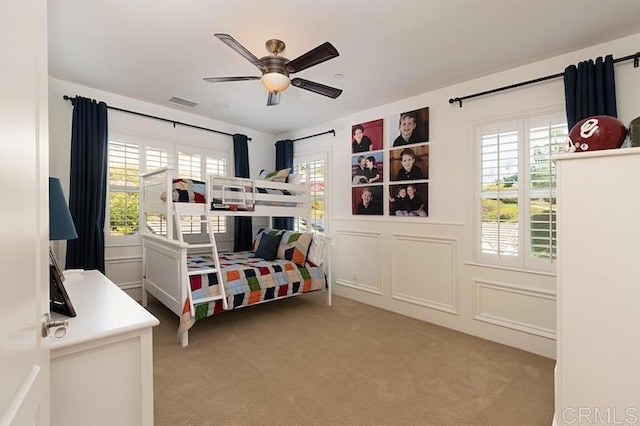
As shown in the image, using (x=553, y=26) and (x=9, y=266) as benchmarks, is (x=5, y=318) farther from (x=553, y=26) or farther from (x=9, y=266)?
(x=553, y=26)

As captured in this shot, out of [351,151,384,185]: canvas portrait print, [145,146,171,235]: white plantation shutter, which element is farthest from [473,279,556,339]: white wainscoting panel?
[145,146,171,235]: white plantation shutter

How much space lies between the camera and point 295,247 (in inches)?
158

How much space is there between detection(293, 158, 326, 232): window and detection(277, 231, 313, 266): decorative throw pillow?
65cm

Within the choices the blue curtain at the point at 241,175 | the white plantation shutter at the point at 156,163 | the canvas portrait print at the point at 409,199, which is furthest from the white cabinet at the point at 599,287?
the blue curtain at the point at 241,175

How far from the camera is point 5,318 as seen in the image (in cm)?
54

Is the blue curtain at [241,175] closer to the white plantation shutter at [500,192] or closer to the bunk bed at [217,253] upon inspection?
the bunk bed at [217,253]

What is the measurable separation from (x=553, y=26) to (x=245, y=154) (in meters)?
3.86

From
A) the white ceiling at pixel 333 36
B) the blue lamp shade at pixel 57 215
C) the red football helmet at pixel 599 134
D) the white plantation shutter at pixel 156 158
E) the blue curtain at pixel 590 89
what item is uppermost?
the white ceiling at pixel 333 36

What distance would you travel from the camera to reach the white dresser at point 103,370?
43.4 inches

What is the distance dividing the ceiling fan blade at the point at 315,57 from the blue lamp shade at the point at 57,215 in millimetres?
1622

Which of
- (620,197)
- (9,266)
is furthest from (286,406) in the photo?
(620,197)

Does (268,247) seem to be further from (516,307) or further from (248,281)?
(516,307)

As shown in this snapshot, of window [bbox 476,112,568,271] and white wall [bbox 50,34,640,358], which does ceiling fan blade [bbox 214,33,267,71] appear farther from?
window [bbox 476,112,568,271]

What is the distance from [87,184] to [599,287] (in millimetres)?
4279
